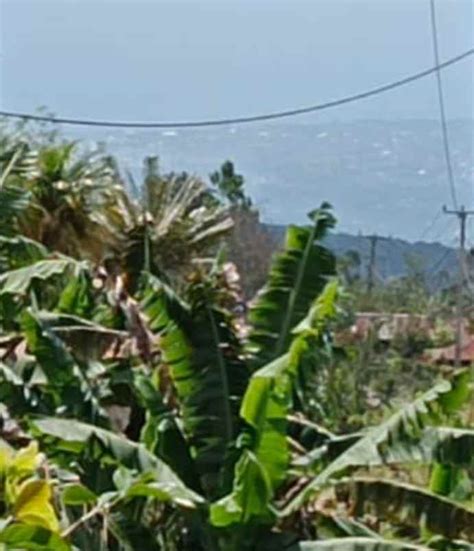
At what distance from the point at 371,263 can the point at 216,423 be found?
3.82 meters

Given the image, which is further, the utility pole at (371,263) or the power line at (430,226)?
the power line at (430,226)

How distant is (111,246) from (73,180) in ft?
2.64

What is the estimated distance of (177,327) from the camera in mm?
5926

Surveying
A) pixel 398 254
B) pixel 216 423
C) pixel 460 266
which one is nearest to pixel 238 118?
pixel 398 254

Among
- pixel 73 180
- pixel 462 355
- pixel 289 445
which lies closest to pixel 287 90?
pixel 73 180

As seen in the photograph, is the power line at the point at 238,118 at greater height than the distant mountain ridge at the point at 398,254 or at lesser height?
greater

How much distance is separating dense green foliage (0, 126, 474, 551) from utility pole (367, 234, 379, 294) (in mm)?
2065

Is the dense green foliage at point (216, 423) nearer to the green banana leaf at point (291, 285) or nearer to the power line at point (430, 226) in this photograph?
the green banana leaf at point (291, 285)

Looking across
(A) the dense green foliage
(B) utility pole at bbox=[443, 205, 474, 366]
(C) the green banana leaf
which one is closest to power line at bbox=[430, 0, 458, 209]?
(B) utility pole at bbox=[443, 205, 474, 366]

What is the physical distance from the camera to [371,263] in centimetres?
948

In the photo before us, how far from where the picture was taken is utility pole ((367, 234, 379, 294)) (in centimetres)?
925

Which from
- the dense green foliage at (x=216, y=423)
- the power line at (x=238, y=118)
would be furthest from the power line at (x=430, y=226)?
the dense green foliage at (x=216, y=423)

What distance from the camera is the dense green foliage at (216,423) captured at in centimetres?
520

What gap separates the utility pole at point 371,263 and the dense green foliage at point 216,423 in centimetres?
207
